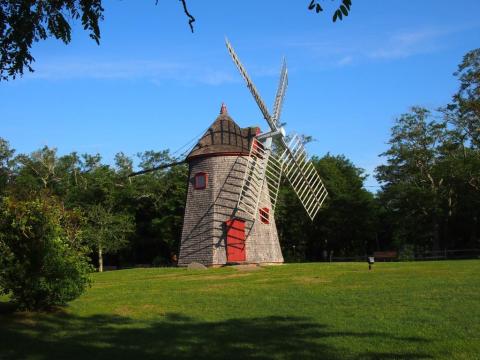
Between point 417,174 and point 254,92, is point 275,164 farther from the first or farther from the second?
point 417,174

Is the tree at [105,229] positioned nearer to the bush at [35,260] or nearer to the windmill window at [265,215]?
the windmill window at [265,215]

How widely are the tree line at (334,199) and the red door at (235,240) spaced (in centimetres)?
1397

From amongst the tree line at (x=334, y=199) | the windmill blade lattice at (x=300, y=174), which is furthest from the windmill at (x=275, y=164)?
the tree line at (x=334, y=199)

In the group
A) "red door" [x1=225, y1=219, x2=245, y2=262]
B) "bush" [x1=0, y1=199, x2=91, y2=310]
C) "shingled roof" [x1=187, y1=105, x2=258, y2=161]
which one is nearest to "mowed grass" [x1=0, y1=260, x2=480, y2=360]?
"bush" [x1=0, y1=199, x2=91, y2=310]

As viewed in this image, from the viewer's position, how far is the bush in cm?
1103

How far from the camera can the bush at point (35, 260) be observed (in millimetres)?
11031

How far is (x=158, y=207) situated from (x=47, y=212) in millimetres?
32061

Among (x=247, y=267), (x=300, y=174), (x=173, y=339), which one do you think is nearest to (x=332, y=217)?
(x=300, y=174)

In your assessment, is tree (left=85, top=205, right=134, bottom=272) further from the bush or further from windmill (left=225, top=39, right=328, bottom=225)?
the bush

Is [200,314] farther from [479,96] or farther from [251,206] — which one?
[479,96]

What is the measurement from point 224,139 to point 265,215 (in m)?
4.19

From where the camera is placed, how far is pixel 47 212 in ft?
37.6

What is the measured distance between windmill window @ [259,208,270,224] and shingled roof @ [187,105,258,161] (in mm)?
2882

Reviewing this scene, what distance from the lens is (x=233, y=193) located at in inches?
984
